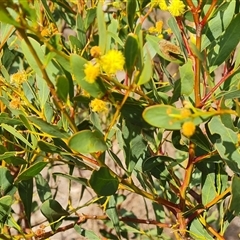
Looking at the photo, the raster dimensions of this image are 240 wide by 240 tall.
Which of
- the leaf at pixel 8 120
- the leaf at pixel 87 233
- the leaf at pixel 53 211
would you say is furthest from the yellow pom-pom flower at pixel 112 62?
the leaf at pixel 87 233

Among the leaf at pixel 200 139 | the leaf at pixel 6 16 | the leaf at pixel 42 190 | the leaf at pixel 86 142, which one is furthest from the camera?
the leaf at pixel 42 190

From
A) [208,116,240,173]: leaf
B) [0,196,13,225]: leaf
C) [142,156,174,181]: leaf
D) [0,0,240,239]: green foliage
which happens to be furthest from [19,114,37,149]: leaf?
[208,116,240,173]: leaf

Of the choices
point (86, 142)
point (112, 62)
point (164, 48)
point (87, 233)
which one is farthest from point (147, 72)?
point (87, 233)

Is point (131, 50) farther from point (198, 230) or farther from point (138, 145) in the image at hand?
→ point (198, 230)

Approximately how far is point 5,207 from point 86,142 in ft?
Answer: 1.08

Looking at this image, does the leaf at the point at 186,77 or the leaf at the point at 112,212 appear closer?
the leaf at the point at 186,77

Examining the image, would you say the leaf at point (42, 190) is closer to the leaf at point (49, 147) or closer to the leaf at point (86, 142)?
the leaf at point (49, 147)

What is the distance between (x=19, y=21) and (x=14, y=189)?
541 millimetres

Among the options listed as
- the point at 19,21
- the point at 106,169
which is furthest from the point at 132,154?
the point at 19,21

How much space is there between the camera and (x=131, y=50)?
682mm

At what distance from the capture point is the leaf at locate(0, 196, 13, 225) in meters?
0.94

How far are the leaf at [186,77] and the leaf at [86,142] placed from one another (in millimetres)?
171

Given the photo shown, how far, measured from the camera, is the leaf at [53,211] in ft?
3.28

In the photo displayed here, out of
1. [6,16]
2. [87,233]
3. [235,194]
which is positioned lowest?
[87,233]
